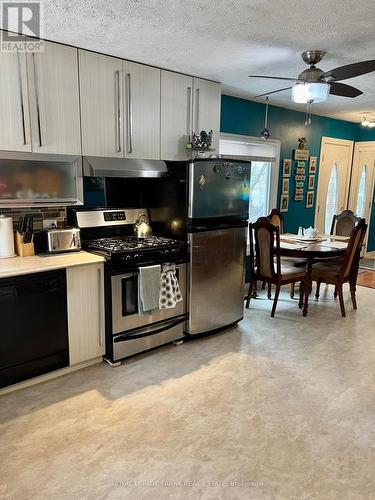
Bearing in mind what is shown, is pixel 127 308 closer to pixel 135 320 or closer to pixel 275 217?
pixel 135 320

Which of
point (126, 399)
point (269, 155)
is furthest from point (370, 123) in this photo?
point (126, 399)

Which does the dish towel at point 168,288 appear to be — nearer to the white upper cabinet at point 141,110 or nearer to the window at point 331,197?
the white upper cabinet at point 141,110

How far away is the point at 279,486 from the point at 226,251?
2013mm

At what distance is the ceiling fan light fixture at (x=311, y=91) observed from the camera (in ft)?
8.55

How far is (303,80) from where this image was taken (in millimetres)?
2668

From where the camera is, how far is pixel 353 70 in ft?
7.89

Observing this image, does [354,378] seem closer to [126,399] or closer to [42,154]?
[126,399]

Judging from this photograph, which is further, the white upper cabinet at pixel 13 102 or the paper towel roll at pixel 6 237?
the paper towel roll at pixel 6 237

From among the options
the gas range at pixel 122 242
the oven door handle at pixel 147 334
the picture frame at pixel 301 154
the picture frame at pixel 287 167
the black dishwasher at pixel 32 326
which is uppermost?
the picture frame at pixel 301 154

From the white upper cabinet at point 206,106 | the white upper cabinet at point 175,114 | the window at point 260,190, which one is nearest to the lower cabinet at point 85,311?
the white upper cabinet at point 175,114

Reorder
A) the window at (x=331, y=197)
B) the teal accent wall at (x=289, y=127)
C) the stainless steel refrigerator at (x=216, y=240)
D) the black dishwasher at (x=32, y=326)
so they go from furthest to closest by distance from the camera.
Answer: the window at (x=331, y=197)
the teal accent wall at (x=289, y=127)
the stainless steel refrigerator at (x=216, y=240)
the black dishwasher at (x=32, y=326)

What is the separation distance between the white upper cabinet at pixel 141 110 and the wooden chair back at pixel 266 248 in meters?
1.40

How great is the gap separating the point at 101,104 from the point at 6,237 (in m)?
1.28

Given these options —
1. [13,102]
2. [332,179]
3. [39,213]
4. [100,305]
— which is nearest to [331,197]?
[332,179]
